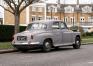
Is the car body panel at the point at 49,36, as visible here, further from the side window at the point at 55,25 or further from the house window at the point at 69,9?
the house window at the point at 69,9

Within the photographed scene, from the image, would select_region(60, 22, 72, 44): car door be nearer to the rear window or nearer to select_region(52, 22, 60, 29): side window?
select_region(52, 22, 60, 29): side window

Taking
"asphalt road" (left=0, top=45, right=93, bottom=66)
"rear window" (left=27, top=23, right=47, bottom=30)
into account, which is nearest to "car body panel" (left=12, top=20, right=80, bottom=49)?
"rear window" (left=27, top=23, right=47, bottom=30)

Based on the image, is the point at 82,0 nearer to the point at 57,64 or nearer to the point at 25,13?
the point at 25,13

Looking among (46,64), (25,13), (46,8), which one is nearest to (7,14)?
(25,13)

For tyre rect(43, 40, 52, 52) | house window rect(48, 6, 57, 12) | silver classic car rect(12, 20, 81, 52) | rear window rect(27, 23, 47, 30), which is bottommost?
tyre rect(43, 40, 52, 52)

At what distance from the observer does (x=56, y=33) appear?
22.5m

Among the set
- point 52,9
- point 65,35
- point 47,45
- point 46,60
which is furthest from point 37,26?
point 52,9

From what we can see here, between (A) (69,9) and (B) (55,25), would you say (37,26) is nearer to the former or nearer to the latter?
(B) (55,25)

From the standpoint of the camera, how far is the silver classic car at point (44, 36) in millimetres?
21062

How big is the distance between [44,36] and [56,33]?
1346 mm

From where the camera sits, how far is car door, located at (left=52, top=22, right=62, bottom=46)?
73.6 ft

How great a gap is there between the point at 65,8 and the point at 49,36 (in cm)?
8384

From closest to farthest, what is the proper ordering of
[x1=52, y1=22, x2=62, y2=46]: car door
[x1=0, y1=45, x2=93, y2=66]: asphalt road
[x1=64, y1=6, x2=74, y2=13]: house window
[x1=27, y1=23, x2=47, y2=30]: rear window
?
1. [x1=0, y1=45, x2=93, y2=66]: asphalt road
2. [x1=27, y1=23, x2=47, y2=30]: rear window
3. [x1=52, y1=22, x2=62, y2=46]: car door
4. [x1=64, y1=6, x2=74, y2=13]: house window

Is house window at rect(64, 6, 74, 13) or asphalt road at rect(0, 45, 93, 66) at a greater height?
house window at rect(64, 6, 74, 13)
